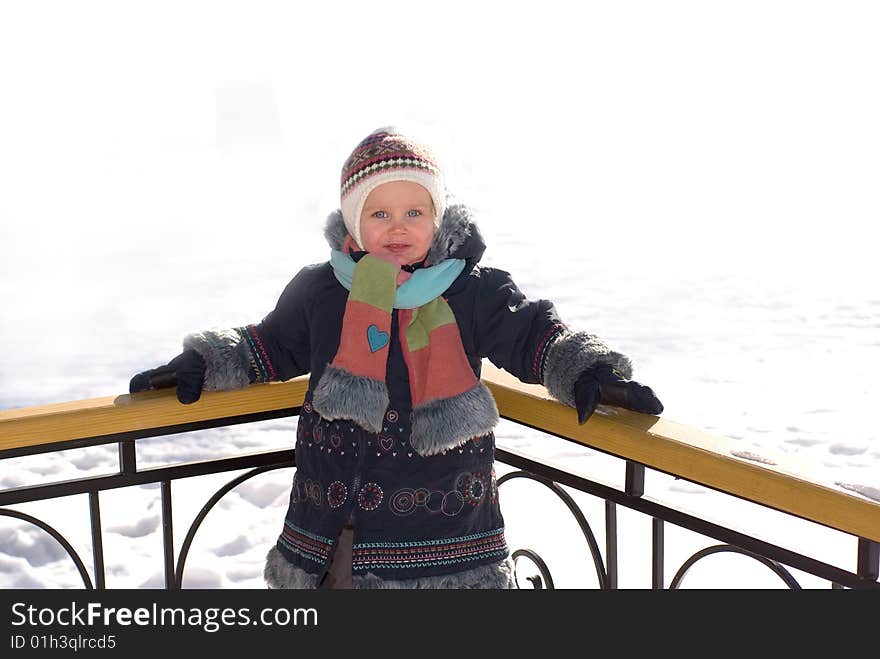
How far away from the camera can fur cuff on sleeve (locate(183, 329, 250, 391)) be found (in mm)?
1904

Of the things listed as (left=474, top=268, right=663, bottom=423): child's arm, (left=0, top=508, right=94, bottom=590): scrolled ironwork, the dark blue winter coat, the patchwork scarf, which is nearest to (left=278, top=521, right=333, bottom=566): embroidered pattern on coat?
the dark blue winter coat

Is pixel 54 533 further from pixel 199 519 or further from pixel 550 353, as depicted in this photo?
pixel 550 353

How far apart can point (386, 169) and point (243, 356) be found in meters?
0.51

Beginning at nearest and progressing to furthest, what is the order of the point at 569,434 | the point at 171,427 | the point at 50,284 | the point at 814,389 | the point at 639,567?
the point at 569,434, the point at 171,427, the point at 639,567, the point at 814,389, the point at 50,284

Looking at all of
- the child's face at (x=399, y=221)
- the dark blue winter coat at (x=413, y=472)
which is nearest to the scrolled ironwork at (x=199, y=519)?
the dark blue winter coat at (x=413, y=472)

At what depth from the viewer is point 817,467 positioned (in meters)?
1.40

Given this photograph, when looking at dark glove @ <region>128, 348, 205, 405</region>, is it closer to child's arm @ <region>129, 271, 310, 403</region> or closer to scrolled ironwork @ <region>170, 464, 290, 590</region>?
child's arm @ <region>129, 271, 310, 403</region>

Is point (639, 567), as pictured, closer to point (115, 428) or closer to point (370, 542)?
point (370, 542)

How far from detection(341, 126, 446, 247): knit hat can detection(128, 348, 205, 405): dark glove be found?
1.40ft

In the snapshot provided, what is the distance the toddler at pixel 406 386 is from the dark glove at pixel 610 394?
10cm

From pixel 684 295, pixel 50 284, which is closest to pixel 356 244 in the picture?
pixel 684 295

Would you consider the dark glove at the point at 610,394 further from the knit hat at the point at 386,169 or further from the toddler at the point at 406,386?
the knit hat at the point at 386,169

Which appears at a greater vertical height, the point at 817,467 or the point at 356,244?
the point at 356,244

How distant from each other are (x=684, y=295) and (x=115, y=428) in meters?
8.36
